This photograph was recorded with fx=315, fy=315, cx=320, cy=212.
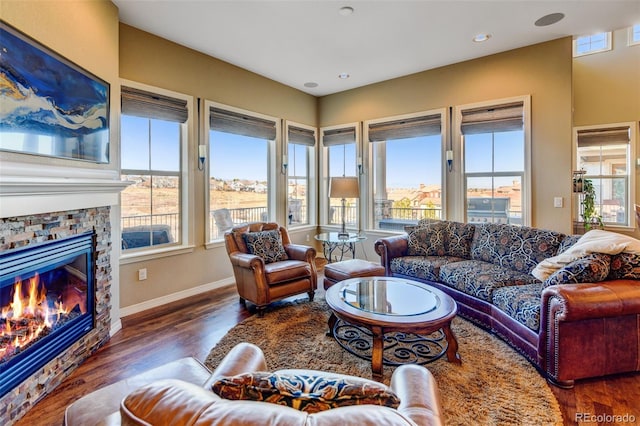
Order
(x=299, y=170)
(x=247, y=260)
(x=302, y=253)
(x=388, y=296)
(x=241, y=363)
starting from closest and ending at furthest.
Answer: (x=241, y=363), (x=388, y=296), (x=247, y=260), (x=302, y=253), (x=299, y=170)

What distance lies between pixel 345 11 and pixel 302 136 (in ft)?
8.54

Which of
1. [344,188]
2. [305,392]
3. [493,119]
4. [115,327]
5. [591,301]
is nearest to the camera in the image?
[305,392]

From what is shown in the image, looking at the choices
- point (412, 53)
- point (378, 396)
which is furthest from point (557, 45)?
point (378, 396)

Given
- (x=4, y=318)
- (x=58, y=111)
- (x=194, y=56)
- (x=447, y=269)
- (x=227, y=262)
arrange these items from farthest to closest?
(x=227, y=262) → (x=194, y=56) → (x=447, y=269) → (x=58, y=111) → (x=4, y=318)

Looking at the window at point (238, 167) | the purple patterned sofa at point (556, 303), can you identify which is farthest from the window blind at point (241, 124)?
the purple patterned sofa at point (556, 303)

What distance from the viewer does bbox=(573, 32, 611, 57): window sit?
5.06m

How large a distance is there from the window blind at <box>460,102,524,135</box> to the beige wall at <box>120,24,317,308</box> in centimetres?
287

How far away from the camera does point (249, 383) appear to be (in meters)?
0.79

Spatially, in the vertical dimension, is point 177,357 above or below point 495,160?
below

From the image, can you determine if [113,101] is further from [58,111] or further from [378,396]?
[378,396]

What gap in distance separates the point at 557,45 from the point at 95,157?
4973mm

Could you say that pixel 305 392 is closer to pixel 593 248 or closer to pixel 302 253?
pixel 593 248

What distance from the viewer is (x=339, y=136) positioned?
5602mm

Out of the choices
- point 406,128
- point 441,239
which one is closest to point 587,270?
point 441,239
